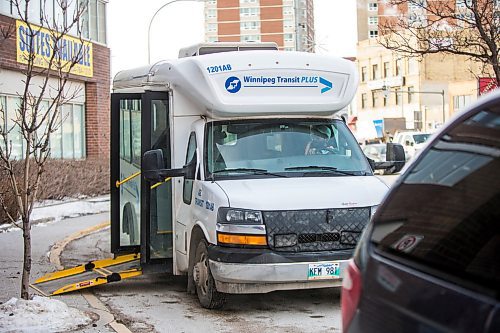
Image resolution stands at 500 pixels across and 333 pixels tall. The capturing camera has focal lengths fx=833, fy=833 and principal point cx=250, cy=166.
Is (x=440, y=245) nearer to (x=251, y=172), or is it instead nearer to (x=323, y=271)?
(x=323, y=271)

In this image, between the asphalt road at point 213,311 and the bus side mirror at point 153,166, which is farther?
the bus side mirror at point 153,166

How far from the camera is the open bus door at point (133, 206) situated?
30.2 ft

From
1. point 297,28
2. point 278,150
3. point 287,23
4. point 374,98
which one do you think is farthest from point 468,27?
point 287,23

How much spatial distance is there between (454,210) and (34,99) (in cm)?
681

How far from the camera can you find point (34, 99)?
29.0 feet

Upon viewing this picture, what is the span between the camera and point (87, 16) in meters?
24.1

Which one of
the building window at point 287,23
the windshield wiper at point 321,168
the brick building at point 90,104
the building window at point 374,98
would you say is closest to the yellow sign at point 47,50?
the brick building at point 90,104

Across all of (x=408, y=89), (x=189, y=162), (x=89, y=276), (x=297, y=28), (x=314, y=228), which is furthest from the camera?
(x=408, y=89)

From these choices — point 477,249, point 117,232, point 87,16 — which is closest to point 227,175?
point 117,232

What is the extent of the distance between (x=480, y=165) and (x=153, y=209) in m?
7.03

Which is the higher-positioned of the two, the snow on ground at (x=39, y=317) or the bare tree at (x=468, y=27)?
the bare tree at (x=468, y=27)

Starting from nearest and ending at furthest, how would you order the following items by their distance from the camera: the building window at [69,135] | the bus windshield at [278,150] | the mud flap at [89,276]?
1. the bus windshield at [278,150]
2. the mud flap at [89,276]
3. the building window at [69,135]

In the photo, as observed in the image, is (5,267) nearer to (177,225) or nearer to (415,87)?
(177,225)

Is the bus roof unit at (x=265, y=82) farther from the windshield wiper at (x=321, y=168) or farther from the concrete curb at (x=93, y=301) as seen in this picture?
the concrete curb at (x=93, y=301)
